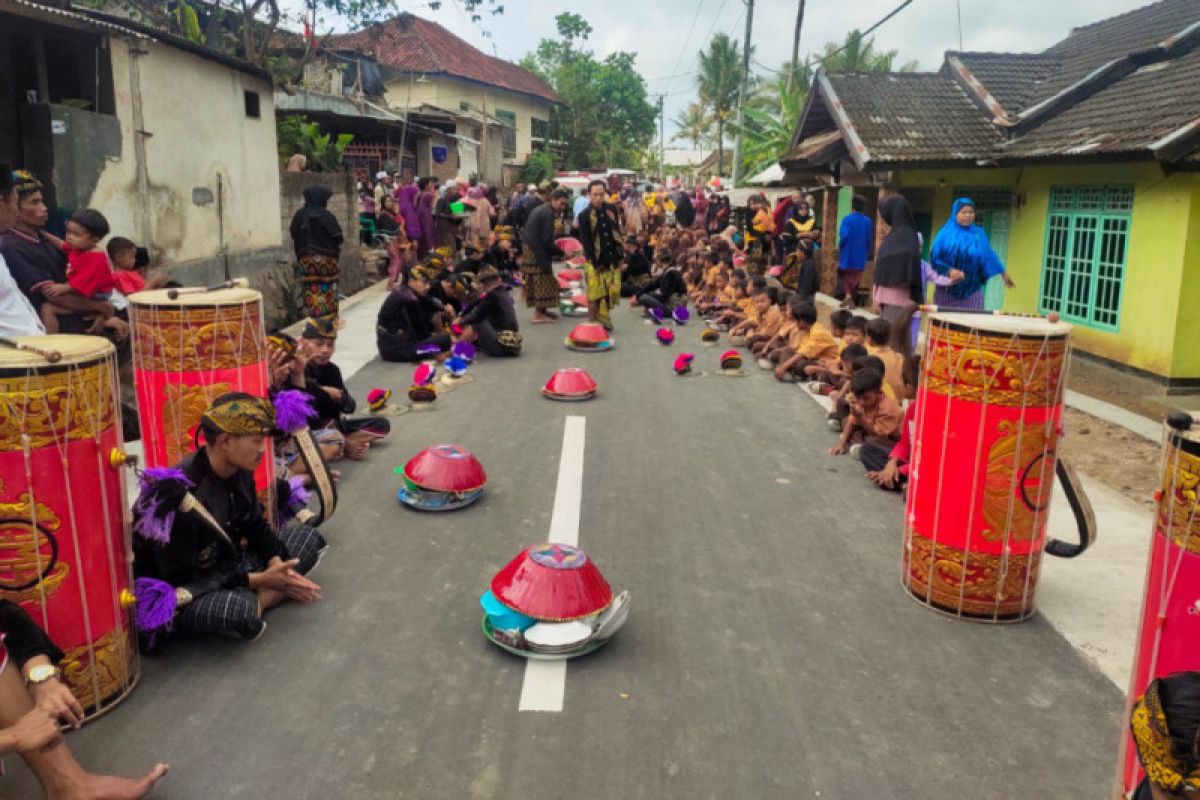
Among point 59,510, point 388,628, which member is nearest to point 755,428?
point 388,628

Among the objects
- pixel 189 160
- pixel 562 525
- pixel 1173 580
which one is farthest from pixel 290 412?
pixel 189 160

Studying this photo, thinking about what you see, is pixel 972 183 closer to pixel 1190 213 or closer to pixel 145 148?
pixel 1190 213

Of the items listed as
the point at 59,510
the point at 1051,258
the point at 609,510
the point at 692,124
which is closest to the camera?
the point at 59,510

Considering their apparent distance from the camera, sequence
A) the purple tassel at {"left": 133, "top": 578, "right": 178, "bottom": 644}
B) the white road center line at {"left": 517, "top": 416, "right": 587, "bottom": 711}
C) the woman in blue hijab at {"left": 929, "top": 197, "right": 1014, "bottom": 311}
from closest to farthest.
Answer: the white road center line at {"left": 517, "top": 416, "right": 587, "bottom": 711}
the purple tassel at {"left": 133, "top": 578, "right": 178, "bottom": 644}
the woman in blue hijab at {"left": 929, "top": 197, "right": 1014, "bottom": 311}

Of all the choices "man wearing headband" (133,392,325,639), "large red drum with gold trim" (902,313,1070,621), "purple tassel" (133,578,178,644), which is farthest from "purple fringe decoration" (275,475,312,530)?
"large red drum with gold trim" (902,313,1070,621)

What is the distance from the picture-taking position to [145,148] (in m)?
11.3

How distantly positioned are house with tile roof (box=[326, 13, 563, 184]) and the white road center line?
23947 millimetres

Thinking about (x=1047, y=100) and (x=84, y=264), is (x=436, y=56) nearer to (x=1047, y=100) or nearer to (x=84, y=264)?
(x=1047, y=100)

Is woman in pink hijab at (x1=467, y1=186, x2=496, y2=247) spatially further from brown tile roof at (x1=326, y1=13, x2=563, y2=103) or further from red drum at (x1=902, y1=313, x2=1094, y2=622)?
brown tile roof at (x1=326, y1=13, x2=563, y2=103)

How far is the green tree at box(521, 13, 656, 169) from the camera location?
58156 millimetres

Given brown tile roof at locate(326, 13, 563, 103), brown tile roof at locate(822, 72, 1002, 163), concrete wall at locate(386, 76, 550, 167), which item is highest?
brown tile roof at locate(326, 13, 563, 103)

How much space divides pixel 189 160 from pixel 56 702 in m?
11.0

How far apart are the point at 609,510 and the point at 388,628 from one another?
2086 millimetres

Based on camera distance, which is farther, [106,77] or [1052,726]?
[106,77]
